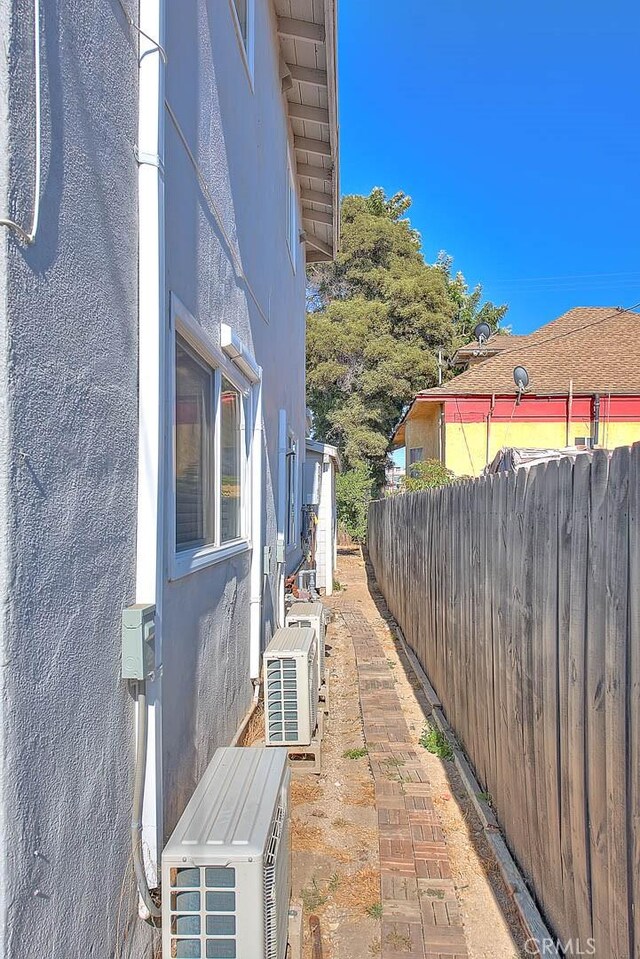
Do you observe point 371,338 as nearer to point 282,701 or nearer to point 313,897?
point 282,701

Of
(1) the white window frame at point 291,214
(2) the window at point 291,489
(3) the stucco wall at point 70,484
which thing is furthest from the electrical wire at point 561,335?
(3) the stucco wall at point 70,484

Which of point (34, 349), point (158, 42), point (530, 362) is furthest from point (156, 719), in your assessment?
point (530, 362)

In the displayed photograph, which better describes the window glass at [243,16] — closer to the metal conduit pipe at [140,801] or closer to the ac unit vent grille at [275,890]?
the metal conduit pipe at [140,801]

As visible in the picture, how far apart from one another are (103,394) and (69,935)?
5.08ft

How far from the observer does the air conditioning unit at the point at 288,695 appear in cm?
432

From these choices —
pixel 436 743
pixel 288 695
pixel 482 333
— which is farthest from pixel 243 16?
pixel 482 333

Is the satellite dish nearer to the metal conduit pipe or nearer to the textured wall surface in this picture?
the textured wall surface

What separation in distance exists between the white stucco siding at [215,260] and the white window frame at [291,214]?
6.12 feet

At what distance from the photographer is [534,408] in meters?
15.2

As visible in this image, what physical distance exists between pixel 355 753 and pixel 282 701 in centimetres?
84

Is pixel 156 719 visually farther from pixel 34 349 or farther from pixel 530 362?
pixel 530 362

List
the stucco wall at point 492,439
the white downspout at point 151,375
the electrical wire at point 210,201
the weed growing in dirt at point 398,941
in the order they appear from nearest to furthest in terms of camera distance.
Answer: the white downspout at point 151,375, the weed growing in dirt at point 398,941, the electrical wire at point 210,201, the stucco wall at point 492,439

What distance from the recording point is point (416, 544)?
286 inches

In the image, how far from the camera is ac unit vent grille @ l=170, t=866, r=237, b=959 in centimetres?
197
